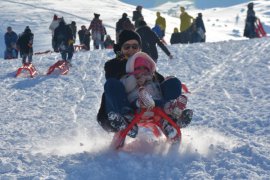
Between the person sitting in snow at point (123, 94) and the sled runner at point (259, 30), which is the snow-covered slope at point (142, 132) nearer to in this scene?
the person sitting in snow at point (123, 94)

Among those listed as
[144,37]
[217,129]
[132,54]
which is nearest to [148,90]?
[132,54]

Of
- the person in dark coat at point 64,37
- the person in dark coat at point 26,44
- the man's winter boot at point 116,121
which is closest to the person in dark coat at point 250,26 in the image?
the person in dark coat at point 64,37

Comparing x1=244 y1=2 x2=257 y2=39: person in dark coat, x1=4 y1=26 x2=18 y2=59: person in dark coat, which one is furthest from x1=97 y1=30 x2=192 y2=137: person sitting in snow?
x1=244 y1=2 x2=257 y2=39: person in dark coat

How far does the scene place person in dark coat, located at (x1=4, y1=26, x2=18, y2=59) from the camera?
17.6m

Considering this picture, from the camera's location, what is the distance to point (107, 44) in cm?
2002

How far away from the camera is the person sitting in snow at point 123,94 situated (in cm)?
421

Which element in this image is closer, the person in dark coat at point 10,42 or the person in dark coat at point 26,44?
the person in dark coat at point 26,44

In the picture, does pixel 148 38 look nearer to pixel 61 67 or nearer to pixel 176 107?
pixel 61 67

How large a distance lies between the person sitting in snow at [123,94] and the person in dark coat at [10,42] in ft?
44.3

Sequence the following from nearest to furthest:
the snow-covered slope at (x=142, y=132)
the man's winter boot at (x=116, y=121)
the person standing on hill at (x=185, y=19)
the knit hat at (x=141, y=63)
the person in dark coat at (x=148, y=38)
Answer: the snow-covered slope at (x=142, y=132)
the man's winter boot at (x=116, y=121)
the knit hat at (x=141, y=63)
the person in dark coat at (x=148, y=38)
the person standing on hill at (x=185, y=19)

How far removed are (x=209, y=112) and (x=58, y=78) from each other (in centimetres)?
509

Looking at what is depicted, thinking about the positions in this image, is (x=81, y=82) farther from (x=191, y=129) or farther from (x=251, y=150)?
(x=251, y=150)

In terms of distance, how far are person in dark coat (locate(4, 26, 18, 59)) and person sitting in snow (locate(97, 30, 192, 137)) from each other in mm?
13499

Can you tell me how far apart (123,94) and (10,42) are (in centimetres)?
1428
